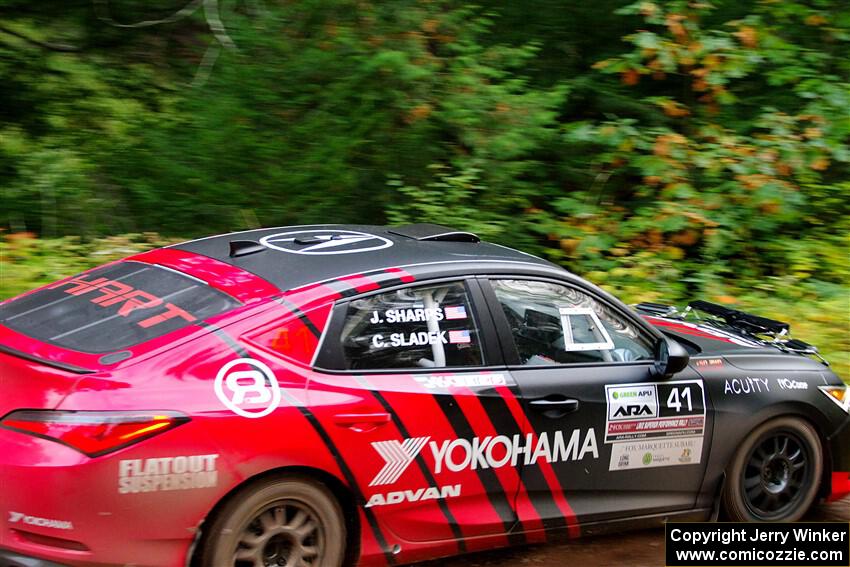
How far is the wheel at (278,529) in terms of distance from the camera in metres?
3.91

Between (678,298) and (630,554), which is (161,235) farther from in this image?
(630,554)

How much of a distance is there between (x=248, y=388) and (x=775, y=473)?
3.15 meters

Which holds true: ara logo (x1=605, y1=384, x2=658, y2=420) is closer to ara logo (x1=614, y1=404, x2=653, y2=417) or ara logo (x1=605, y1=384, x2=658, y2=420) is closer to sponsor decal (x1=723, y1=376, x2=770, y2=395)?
ara logo (x1=614, y1=404, x2=653, y2=417)

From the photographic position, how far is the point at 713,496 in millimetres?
5328

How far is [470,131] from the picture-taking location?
10.0 metres

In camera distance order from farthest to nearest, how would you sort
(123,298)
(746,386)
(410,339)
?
(746,386) < (410,339) < (123,298)

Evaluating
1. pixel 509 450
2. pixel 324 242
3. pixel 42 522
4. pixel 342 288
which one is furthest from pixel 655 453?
pixel 42 522

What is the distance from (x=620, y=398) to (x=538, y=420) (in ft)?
1.66

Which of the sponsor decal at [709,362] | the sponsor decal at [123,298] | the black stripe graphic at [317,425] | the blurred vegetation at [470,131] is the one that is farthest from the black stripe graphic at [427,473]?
the blurred vegetation at [470,131]

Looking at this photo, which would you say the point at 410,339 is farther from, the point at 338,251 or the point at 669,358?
the point at 669,358

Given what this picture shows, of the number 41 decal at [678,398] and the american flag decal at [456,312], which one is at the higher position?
the american flag decal at [456,312]

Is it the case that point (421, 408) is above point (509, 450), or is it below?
above

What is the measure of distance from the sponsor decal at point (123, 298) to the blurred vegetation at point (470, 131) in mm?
3760

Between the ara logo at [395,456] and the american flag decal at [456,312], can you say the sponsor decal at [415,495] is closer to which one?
the ara logo at [395,456]
